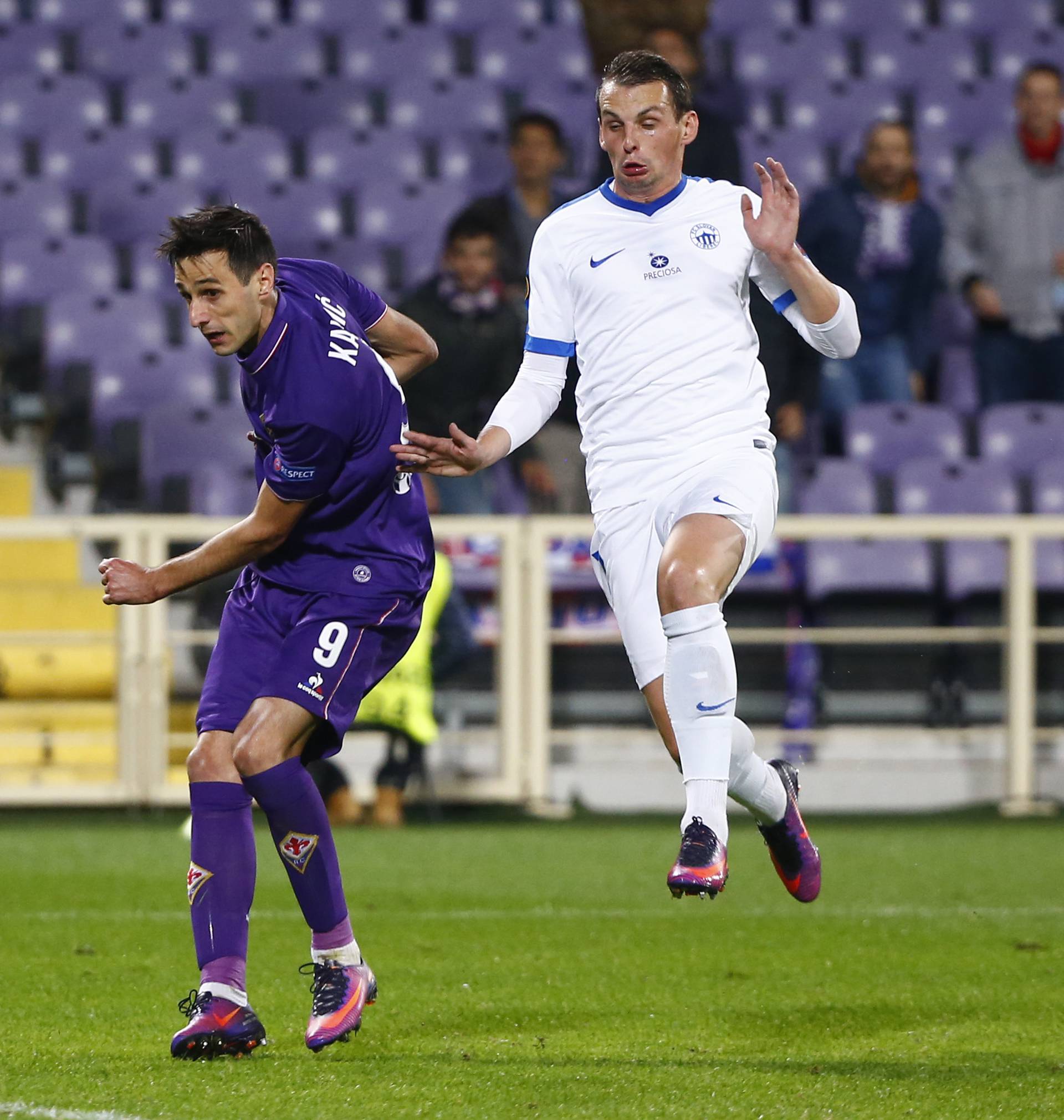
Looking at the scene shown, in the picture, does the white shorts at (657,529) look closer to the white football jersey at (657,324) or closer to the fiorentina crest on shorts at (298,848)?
the white football jersey at (657,324)

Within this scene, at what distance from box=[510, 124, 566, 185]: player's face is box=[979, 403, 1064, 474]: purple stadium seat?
2.76 metres

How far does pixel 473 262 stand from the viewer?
9.49m

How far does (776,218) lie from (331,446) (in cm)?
112

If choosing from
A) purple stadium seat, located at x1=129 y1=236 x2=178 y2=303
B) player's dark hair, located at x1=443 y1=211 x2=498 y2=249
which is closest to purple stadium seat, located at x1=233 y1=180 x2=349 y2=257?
purple stadium seat, located at x1=129 y1=236 x2=178 y2=303

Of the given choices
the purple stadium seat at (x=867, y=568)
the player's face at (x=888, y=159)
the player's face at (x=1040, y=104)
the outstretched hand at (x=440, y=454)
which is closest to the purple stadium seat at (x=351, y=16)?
the player's face at (x=888, y=159)

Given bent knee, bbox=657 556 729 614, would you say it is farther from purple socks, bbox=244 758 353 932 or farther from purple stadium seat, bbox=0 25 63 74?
purple stadium seat, bbox=0 25 63 74

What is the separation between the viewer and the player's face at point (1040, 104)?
10578mm

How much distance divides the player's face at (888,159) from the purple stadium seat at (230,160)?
3695 mm

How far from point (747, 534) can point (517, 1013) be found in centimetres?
126

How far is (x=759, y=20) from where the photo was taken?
1280 cm

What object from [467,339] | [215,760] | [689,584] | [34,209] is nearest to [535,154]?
[467,339]

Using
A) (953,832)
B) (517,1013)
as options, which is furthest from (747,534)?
(953,832)

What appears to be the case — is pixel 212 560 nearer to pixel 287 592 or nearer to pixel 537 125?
pixel 287 592

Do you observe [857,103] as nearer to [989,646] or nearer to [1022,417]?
[1022,417]
